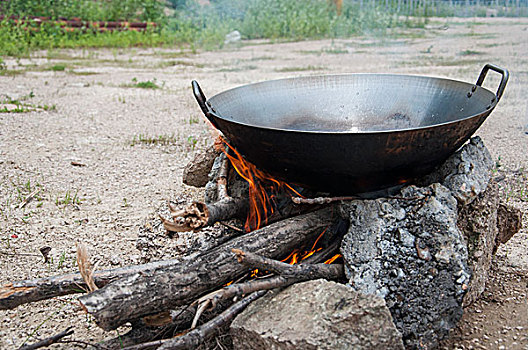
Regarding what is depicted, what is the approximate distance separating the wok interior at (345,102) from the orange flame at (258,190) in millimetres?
224

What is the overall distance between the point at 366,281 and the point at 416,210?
35cm

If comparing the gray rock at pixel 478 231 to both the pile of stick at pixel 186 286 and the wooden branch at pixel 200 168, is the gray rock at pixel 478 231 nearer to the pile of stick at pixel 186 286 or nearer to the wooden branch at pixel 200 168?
the pile of stick at pixel 186 286

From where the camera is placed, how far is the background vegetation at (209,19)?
34.0 ft

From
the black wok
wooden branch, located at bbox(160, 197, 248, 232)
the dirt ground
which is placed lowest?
the dirt ground

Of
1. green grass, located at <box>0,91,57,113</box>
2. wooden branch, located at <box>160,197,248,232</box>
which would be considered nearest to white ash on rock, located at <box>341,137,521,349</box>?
wooden branch, located at <box>160,197,248,232</box>

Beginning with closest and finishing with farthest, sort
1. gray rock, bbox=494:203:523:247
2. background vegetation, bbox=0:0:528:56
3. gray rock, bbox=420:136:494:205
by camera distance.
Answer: gray rock, bbox=420:136:494:205
gray rock, bbox=494:203:523:247
background vegetation, bbox=0:0:528:56

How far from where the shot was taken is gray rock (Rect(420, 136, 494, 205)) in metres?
2.01

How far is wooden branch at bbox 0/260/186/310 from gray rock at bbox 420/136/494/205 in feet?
3.69

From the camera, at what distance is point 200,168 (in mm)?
2912

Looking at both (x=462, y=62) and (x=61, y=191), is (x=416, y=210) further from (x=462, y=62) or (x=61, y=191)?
(x=462, y=62)

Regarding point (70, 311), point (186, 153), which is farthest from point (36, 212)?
→ point (186, 153)

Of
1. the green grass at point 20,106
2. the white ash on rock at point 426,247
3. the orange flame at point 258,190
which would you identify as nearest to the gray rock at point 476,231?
the white ash on rock at point 426,247

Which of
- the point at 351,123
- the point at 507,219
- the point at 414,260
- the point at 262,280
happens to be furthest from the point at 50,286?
the point at 507,219

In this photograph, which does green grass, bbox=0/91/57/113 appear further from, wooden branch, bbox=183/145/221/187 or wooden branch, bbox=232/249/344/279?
wooden branch, bbox=232/249/344/279
